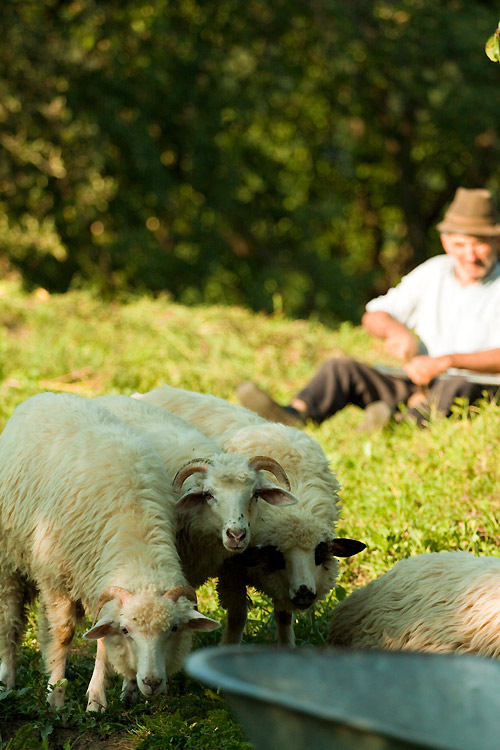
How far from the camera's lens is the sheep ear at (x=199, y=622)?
3.17m

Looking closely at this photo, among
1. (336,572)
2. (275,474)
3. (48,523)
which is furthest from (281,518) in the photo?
(48,523)

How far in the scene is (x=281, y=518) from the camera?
3.72 meters

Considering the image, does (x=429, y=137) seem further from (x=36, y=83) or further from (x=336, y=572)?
(x=336, y=572)

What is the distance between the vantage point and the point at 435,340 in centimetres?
670

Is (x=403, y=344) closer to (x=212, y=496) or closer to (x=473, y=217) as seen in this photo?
(x=473, y=217)

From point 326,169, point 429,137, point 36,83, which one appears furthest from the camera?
point 326,169

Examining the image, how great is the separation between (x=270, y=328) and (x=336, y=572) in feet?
19.5

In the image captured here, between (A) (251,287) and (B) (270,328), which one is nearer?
(B) (270,328)

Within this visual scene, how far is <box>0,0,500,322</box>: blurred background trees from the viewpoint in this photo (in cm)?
1416

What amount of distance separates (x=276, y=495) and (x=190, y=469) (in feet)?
1.08

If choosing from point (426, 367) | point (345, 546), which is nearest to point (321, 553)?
point (345, 546)

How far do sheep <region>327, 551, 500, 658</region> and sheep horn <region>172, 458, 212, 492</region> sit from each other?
920mm

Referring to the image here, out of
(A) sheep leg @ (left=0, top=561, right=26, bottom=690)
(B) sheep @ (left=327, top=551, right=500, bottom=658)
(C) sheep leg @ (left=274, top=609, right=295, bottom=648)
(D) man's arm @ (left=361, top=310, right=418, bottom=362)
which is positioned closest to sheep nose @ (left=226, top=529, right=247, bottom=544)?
(C) sheep leg @ (left=274, top=609, right=295, bottom=648)

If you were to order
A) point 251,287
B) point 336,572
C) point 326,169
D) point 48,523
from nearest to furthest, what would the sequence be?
point 48,523 < point 336,572 < point 251,287 < point 326,169
